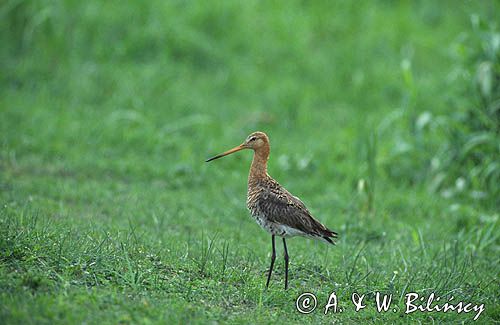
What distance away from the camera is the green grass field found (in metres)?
5.61

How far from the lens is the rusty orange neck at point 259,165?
649 centimetres

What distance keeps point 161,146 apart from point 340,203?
113 inches

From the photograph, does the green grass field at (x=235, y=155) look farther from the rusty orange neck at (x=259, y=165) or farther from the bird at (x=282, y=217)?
the rusty orange neck at (x=259, y=165)

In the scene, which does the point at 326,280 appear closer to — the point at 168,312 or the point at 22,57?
the point at 168,312

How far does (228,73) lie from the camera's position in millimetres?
12758

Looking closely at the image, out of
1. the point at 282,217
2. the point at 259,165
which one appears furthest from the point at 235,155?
the point at 282,217

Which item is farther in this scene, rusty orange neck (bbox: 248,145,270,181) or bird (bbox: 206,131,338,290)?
rusty orange neck (bbox: 248,145,270,181)

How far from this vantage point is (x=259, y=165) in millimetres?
6535

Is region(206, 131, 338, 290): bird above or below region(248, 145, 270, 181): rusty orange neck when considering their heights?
below

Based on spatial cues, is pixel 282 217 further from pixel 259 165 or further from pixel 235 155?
pixel 235 155

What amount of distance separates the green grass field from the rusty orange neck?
0.73 meters

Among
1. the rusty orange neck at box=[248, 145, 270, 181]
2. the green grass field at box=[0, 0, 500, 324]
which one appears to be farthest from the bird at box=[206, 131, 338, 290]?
the green grass field at box=[0, 0, 500, 324]

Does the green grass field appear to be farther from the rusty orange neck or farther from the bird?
the rusty orange neck

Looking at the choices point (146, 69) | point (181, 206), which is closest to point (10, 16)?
point (146, 69)
